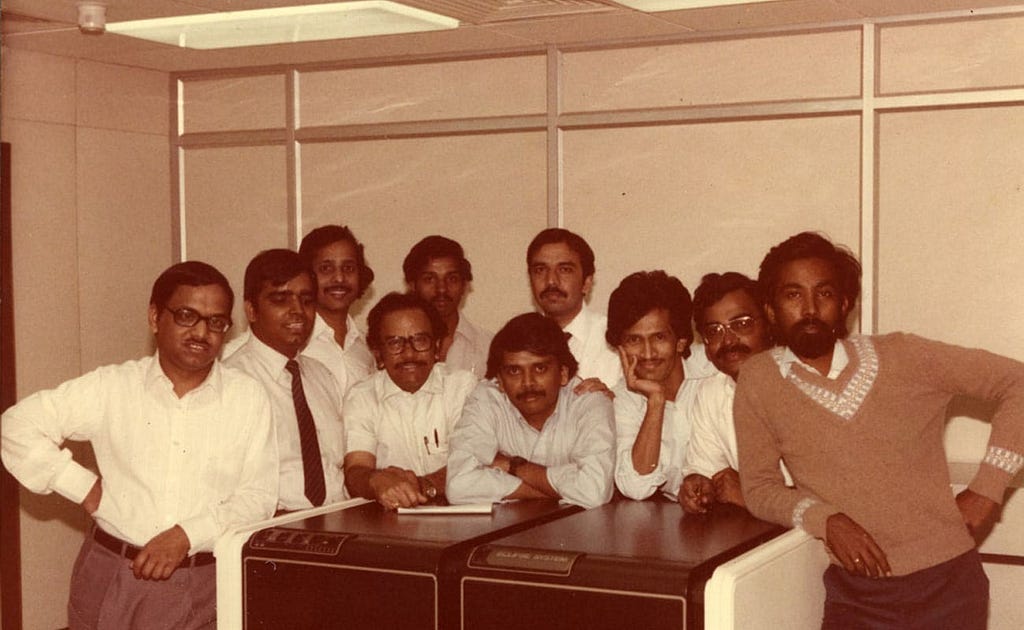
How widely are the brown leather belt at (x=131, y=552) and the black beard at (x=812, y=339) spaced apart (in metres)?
1.31

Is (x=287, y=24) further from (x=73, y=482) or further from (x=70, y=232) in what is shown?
(x=73, y=482)

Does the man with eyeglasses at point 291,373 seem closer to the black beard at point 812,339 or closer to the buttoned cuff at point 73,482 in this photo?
the buttoned cuff at point 73,482

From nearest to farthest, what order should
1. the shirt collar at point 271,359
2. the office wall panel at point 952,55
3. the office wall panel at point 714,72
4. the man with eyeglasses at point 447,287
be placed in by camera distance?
the shirt collar at point 271,359
the man with eyeglasses at point 447,287
the office wall panel at point 952,55
the office wall panel at point 714,72

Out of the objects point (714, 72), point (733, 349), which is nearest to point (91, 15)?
point (714, 72)

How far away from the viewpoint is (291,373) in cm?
349

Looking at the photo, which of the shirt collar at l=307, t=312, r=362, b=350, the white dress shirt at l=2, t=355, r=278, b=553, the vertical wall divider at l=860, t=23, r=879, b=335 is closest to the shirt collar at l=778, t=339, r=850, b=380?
the white dress shirt at l=2, t=355, r=278, b=553

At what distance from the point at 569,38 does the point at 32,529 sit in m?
2.72

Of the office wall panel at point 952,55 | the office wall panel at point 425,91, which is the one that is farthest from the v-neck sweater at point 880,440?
the office wall panel at point 425,91

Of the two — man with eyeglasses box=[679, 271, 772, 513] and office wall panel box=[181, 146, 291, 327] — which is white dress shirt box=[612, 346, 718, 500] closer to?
man with eyeglasses box=[679, 271, 772, 513]

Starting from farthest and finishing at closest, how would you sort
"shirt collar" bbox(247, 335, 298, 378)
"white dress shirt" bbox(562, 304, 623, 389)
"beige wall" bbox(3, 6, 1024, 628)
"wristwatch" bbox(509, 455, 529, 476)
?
"beige wall" bbox(3, 6, 1024, 628) → "white dress shirt" bbox(562, 304, 623, 389) → "shirt collar" bbox(247, 335, 298, 378) → "wristwatch" bbox(509, 455, 529, 476)

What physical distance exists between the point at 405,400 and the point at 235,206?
2622 millimetres

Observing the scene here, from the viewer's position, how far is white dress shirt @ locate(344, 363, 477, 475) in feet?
10.8

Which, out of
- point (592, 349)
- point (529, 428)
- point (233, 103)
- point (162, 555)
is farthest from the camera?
point (233, 103)

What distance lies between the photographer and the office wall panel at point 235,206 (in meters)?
5.60
